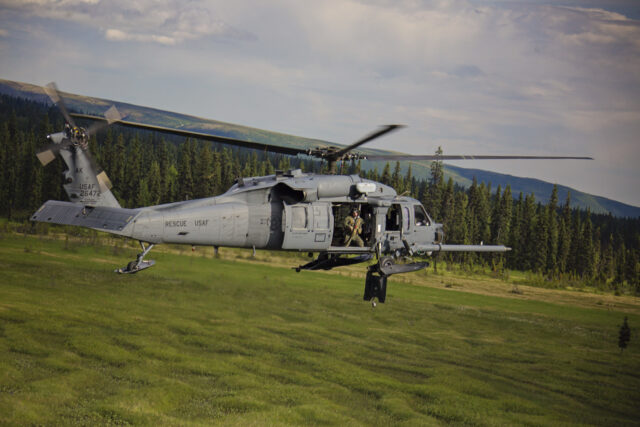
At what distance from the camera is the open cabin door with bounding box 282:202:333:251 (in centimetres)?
2339

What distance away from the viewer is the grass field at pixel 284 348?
223 feet

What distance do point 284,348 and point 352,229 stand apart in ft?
225

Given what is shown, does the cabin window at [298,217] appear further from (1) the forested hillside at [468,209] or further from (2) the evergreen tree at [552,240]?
(2) the evergreen tree at [552,240]

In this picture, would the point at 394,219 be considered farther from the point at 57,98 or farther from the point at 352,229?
the point at 57,98

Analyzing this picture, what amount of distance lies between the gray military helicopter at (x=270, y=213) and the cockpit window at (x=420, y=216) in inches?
2.3

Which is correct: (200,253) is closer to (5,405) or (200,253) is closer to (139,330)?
(139,330)

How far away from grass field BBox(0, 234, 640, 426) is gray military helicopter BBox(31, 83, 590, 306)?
1766 inches

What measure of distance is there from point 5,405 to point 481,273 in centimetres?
11320

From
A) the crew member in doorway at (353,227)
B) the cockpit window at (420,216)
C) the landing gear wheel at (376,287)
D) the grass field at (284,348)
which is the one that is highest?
the cockpit window at (420,216)

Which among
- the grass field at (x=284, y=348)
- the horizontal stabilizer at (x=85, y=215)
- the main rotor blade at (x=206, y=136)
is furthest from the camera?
the grass field at (x=284, y=348)

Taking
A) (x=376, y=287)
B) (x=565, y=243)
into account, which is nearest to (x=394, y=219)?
(x=376, y=287)

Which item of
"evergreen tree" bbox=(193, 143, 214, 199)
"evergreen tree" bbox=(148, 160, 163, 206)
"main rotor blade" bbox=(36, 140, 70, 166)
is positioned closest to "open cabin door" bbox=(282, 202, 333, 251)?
"main rotor blade" bbox=(36, 140, 70, 166)

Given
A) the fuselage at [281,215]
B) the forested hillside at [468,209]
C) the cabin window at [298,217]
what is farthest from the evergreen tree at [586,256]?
the cabin window at [298,217]

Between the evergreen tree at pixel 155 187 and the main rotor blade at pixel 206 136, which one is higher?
the evergreen tree at pixel 155 187
